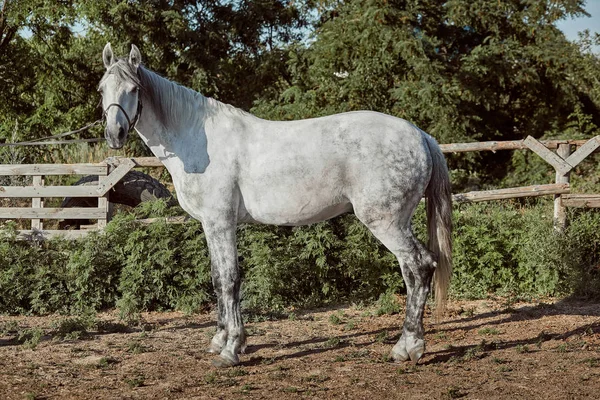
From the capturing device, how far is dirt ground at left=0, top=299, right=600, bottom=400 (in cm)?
451

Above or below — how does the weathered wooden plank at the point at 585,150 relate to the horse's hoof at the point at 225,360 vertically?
above

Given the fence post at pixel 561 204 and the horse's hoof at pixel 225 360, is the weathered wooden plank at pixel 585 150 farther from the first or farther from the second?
the horse's hoof at pixel 225 360

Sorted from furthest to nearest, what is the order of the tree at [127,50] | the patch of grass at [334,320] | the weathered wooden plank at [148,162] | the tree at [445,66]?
the tree at [127,50], the tree at [445,66], the weathered wooden plank at [148,162], the patch of grass at [334,320]

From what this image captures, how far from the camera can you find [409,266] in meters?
5.32

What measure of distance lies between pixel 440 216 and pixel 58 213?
494 cm

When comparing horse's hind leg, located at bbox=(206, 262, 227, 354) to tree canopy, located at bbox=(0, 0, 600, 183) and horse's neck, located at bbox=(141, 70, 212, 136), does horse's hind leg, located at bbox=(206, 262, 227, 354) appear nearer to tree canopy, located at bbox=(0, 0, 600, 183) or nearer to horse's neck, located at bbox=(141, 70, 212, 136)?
horse's neck, located at bbox=(141, 70, 212, 136)

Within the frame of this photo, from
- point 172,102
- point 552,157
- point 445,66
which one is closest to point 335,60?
point 445,66

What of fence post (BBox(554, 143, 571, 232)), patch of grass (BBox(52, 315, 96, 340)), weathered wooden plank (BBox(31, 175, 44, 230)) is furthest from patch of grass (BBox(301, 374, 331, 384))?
weathered wooden plank (BBox(31, 175, 44, 230))

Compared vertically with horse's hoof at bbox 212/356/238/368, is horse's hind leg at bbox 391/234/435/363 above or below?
above

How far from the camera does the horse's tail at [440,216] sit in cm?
554

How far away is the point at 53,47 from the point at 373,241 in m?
12.1

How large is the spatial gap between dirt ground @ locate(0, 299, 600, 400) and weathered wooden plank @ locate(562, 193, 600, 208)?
136 cm

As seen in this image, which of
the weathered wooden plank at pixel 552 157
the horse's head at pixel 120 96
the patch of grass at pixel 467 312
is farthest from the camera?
the weathered wooden plank at pixel 552 157

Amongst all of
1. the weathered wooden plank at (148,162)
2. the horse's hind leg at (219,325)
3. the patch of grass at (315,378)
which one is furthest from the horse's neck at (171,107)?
the weathered wooden plank at (148,162)
